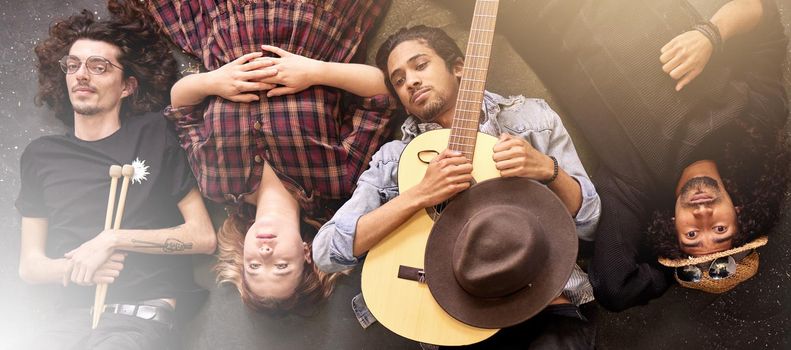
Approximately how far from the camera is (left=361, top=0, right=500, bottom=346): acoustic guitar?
1.58 metres

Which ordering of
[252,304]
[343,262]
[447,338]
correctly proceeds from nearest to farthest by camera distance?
[447,338]
[343,262]
[252,304]

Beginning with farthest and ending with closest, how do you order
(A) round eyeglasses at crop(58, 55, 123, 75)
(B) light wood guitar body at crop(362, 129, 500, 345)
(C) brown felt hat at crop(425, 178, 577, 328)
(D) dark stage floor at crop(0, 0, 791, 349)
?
1. (A) round eyeglasses at crop(58, 55, 123, 75)
2. (D) dark stage floor at crop(0, 0, 791, 349)
3. (B) light wood guitar body at crop(362, 129, 500, 345)
4. (C) brown felt hat at crop(425, 178, 577, 328)

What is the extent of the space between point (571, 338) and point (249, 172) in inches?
38.4

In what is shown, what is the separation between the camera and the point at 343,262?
1696 millimetres

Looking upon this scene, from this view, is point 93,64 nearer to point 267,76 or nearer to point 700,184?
point 267,76

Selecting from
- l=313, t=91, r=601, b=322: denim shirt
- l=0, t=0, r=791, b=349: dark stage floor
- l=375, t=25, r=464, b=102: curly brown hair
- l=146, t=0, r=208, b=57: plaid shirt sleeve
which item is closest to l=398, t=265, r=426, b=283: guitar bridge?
l=313, t=91, r=601, b=322: denim shirt

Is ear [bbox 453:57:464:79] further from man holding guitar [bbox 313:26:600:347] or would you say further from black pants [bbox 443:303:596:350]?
black pants [bbox 443:303:596:350]

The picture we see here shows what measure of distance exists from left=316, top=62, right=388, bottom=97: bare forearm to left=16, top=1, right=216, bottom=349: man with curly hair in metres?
0.47

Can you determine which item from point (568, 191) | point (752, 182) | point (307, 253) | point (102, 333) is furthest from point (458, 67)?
point (102, 333)

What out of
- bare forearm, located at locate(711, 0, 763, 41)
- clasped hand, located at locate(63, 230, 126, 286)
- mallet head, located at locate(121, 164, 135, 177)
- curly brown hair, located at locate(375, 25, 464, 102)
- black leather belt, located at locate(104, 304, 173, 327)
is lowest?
black leather belt, located at locate(104, 304, 173, 327)

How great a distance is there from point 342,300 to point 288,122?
0.53 metres

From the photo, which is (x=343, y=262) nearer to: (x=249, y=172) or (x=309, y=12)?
(x=249, y=172)

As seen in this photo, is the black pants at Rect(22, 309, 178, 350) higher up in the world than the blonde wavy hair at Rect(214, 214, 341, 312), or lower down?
lower down

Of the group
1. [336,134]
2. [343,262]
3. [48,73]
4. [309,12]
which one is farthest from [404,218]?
[48,73]
